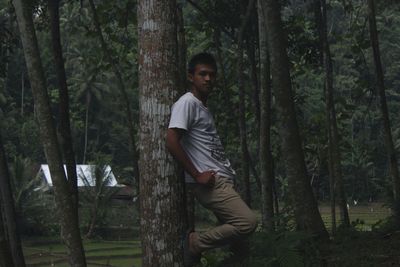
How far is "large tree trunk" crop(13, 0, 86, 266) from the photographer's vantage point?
5.68m

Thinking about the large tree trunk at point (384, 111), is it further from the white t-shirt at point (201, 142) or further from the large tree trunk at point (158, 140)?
the large tree trunk at point (158, 140)

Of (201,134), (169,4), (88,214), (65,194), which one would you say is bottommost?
(88,214)

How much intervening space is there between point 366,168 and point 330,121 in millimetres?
33485

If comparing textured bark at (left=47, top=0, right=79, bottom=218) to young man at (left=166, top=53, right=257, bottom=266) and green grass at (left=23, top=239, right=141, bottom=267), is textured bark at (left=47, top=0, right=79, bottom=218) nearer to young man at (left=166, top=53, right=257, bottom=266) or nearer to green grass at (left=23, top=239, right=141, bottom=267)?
young man at (left=166, top=53, right=257, bottom=266)

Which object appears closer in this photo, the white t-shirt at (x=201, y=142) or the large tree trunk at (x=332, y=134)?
the white t-shirt at (x=201, y=142)

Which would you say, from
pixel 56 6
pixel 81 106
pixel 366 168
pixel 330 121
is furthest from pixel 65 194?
pixel 81 106

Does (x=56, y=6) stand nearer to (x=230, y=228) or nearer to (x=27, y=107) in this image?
(x=230, y=228)

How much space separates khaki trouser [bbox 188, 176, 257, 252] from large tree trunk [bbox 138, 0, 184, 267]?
0.25 meters

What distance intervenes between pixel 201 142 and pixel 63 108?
577 cm

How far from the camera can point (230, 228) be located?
387cm

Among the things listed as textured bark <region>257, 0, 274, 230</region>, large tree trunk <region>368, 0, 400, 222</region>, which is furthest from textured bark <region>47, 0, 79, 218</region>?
large tree trunk <region>368, 0, 400, 222</region>

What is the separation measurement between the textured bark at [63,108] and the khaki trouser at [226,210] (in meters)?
4.94

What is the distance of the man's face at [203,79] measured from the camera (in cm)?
386

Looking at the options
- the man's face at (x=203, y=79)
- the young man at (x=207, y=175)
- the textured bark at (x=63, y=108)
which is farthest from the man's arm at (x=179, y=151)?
the textured bark at (x=63, y=108)
